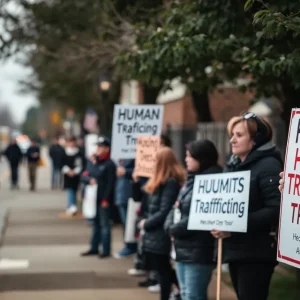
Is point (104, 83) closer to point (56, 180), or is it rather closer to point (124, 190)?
point (124, 190)

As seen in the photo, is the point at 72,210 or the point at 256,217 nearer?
the point at 256,217

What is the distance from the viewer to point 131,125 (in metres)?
10.7

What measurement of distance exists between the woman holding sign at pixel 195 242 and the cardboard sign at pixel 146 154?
2587mm

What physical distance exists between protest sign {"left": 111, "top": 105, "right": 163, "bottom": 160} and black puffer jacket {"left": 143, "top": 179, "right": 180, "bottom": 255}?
221 centimetres

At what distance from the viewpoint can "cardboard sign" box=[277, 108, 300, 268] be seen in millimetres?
5012

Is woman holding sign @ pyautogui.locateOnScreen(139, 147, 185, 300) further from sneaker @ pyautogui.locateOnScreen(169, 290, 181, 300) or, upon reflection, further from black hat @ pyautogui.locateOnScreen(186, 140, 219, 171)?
black hat @ pyautogui.locateOnScreen(186, 140, 219, 171)

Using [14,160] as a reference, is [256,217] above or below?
above

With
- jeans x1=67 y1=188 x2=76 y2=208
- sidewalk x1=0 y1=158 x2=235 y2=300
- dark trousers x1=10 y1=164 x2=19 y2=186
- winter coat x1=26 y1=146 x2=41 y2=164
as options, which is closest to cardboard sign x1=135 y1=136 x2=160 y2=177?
sidewalk x1=0 y1=158 x2=235 y2=300

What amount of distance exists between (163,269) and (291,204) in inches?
135

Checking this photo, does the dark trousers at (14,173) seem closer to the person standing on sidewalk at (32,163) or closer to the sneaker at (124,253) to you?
the person standing on sidewalk at (32,163)

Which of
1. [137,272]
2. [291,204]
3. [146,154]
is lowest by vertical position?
[137,272]

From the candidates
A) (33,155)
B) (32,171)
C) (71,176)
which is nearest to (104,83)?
(71,176)

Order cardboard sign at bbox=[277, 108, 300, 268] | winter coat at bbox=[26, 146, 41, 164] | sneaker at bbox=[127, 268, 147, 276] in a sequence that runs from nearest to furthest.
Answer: cardboard sign at bbox=[277, 108, 300, 268] < sneaker at bbox=[127, 268, 147, 276] < winter coat at bbox=[26, 146, 41, 164]

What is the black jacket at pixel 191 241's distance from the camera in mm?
6871
